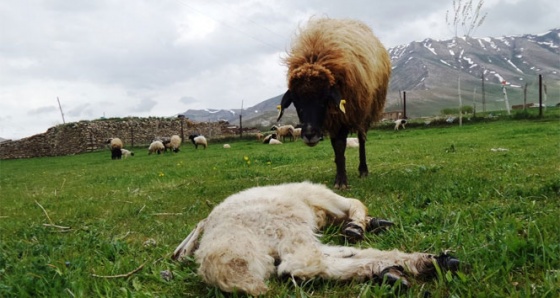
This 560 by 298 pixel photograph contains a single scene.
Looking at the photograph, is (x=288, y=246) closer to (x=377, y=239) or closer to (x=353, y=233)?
(x=353, y=233)

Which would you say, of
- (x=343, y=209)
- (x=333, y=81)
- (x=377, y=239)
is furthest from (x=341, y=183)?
(x=377, y=239)

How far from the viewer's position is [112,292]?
2.89m

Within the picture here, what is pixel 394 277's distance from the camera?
2404 millimetres

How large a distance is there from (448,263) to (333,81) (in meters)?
4.84

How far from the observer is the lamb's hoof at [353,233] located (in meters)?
3.48

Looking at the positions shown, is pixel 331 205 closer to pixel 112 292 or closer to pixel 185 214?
pixel 112 292

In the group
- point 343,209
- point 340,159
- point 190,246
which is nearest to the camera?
point 190,246

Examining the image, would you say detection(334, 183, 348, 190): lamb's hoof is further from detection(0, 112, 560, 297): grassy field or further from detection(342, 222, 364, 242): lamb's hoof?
detection(342, 222, 364, 242): lamb's hoof

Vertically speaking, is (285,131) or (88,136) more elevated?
(88,136)

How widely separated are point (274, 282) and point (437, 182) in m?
4.05

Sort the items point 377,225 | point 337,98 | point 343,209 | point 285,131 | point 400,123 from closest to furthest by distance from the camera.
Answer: point 377,225 < point 343,209 < point 337,98 < point 400,123 < point 285,131

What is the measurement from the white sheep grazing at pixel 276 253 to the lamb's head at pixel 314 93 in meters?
3.49

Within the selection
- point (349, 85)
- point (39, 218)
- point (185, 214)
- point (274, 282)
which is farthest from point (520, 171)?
point (39, 218)

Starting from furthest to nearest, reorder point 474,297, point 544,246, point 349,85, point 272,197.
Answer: point 349,85, point 272,197, point 544,246, point 474,297
